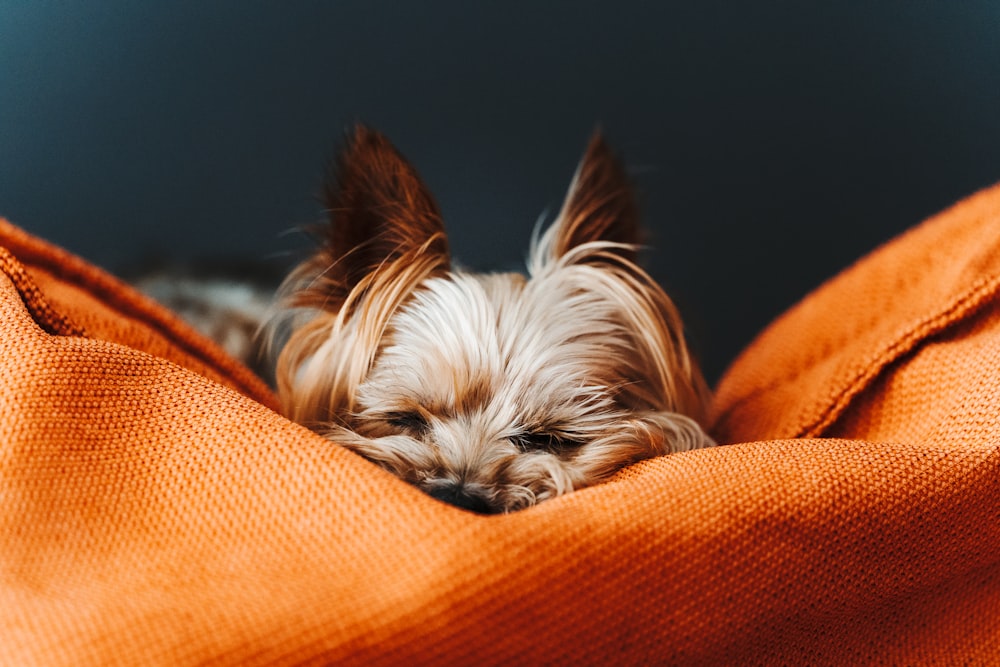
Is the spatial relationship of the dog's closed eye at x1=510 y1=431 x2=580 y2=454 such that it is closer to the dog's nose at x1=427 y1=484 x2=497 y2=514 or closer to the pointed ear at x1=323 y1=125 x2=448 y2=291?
the dog's nose at x1=427 y1=484 x2=497 y2=514

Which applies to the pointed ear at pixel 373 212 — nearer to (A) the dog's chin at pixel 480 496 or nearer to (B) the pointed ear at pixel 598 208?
(B) the pointed ear at pixel 598 208

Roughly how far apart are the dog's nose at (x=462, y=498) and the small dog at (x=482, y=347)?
32 millimetres

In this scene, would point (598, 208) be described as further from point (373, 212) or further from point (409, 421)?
point (409, 421)

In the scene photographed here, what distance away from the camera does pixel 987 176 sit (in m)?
2.15

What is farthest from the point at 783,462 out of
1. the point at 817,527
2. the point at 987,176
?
the point at 987,176

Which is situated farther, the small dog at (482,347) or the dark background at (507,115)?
the dark background at (507,115)

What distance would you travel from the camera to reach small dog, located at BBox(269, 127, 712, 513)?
4.33 ft

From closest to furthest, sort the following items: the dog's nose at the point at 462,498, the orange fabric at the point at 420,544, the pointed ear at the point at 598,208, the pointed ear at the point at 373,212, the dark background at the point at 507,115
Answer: the orange fabric at the point at 420,544 < the dog's nose at the point at 462,498 < the pointed ear at the point at 373,212 < the pointed ear at the point at 598,208 < the dark background at the point at 507,115

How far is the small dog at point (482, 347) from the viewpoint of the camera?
4.33 ft

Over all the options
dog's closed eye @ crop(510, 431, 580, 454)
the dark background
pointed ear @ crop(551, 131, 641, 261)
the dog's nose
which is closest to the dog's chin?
the dog's nose

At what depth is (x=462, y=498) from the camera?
1.15m

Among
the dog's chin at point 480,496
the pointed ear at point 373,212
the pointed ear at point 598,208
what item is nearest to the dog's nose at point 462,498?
the dog's chin at point 480,496

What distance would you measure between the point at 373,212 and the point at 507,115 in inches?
28.8

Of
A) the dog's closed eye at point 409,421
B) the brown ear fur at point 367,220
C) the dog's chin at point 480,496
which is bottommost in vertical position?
the dog's closed eye at point 409,421
